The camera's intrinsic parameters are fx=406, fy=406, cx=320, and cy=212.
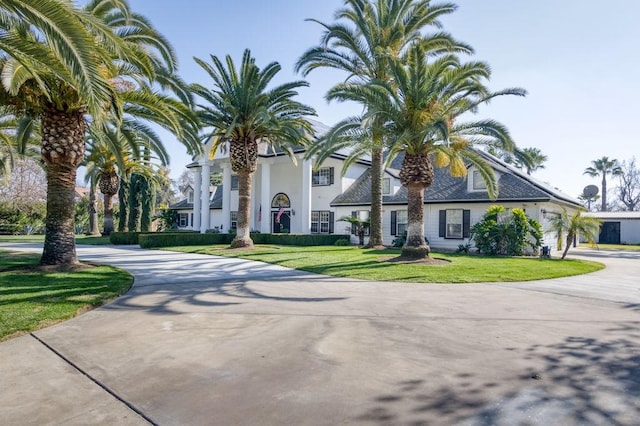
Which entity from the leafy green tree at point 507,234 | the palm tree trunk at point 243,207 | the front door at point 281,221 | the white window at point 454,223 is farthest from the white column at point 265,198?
the leafy green tree at point 507,234

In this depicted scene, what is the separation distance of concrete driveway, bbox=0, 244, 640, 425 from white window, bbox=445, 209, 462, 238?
13.7m

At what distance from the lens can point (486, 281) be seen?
10867mm

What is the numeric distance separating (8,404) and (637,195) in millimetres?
70647

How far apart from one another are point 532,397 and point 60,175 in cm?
1221

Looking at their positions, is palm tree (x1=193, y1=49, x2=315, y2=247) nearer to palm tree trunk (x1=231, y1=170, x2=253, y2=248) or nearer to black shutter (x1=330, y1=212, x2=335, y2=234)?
palm tree trunk (x1=231, y1=170, x2=253, y2=248)

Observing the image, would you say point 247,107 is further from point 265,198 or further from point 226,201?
point 226,201

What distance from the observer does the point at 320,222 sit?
29312 mm

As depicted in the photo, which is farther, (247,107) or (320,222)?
(320,222)

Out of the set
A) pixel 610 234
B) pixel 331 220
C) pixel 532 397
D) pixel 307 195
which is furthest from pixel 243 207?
pixel 610 234

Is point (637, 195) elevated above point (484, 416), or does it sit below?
above

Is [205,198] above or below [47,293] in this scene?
above

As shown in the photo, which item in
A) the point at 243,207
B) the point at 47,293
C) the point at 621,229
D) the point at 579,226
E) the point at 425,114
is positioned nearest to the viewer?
the point at 47,293

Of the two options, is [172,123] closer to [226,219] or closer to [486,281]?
[486,281]

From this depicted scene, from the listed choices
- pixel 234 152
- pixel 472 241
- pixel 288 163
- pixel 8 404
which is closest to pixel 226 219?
pixel 288 163
